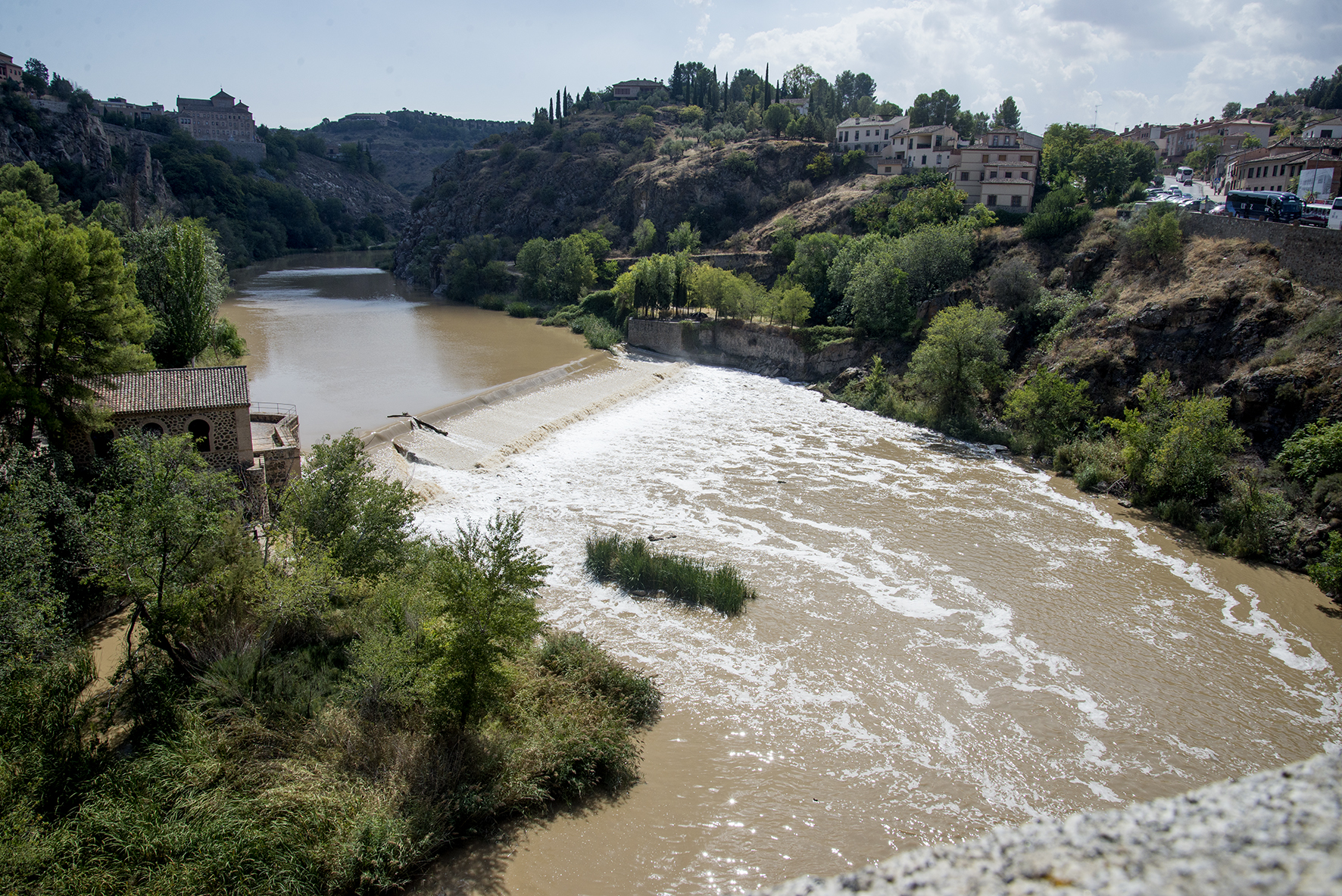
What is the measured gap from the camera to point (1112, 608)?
65.6 ft

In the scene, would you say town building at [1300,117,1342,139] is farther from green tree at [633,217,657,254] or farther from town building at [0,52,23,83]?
town building at [0,52,23,83]

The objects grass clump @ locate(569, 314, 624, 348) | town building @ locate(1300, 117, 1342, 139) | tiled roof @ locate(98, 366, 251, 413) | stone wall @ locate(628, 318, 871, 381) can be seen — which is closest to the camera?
tiled roof @ locate(98, 366, 251, 413)

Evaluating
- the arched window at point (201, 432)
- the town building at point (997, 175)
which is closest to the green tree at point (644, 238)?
the town building at point (997, 175)

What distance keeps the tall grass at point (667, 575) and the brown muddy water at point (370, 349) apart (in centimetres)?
1648

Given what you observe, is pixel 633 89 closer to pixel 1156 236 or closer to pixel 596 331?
pixel 596 331

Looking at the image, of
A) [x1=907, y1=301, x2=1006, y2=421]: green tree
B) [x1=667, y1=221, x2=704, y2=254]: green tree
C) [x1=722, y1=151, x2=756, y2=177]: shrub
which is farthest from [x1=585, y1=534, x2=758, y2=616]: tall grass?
[x1=722, y1=151, x2=756, y2=177]: shrub

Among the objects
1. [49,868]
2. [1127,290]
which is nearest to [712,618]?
[49,868]

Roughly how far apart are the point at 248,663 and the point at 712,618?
34.7ft

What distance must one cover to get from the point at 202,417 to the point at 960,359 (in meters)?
32.3

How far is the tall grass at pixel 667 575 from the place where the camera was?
19.6 meters

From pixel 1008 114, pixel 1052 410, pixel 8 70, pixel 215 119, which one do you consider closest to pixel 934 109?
pixel 1008 114

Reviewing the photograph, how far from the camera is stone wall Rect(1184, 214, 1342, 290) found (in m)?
28.5

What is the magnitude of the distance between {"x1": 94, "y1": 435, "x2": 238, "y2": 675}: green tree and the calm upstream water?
24.9 ft

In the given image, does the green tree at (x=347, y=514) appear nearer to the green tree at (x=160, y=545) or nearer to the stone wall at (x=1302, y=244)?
the green tree at (x=160, y=545)
